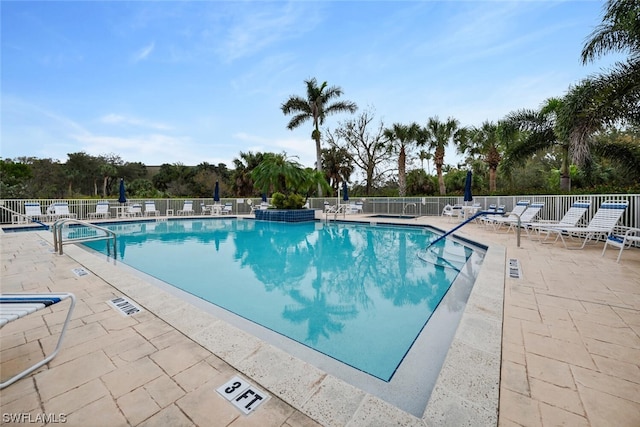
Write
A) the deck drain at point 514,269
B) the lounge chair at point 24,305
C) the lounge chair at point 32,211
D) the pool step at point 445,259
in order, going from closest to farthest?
the lounge chair at point 24,305 < the deck drain at point 514,269 < the pool step at point 445,259 < the lounge chair at point 32,211

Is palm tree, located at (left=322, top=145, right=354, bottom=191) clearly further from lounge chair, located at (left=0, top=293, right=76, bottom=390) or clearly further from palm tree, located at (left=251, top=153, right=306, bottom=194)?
lounge chair, located at (left=0, top=293, right=76, bottom=390)

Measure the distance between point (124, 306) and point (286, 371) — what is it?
2110mm

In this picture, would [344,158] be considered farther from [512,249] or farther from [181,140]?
[512,249]

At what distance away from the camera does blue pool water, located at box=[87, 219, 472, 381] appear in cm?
273

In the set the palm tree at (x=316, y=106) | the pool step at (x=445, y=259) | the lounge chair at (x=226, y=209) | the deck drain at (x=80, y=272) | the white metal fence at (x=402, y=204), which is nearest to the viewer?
the deck drain at (x=80, y=272)

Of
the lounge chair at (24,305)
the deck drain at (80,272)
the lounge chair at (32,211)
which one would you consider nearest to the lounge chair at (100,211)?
the lounge chair at (32,211)

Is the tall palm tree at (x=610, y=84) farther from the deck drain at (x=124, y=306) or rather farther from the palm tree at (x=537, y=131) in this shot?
the deck drain at (x=124, y=306)

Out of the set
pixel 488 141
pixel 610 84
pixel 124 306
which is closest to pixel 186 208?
pixel 124 306

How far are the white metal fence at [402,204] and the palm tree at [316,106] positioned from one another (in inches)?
200

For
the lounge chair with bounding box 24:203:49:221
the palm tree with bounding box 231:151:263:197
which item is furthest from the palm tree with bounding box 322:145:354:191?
the lounge chair with bounding box 24:203:49:221

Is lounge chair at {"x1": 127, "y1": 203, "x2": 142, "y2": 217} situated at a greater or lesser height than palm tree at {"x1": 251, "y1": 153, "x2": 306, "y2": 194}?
lesser

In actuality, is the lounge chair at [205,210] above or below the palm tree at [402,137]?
below

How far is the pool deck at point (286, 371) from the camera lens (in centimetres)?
142

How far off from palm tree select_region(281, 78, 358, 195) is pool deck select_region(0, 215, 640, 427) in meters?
18.4
